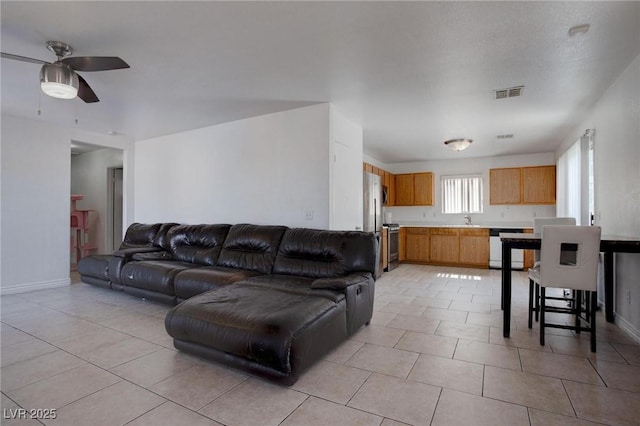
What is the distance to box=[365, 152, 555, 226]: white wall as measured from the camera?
676 centimetres

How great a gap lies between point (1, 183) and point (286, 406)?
198 inches

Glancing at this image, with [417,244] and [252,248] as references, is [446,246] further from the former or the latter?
[252,248]

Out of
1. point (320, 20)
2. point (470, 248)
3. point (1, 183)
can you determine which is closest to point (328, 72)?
point (320, 20)

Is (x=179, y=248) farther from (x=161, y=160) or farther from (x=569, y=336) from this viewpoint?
(x=569, y=336)

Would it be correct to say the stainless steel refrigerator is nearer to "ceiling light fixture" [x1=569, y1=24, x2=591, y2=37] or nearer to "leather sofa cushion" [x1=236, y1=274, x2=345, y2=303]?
"leather sofa cushion" [x1=236, y1=274, x2=345, y2=303]

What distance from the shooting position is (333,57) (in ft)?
8.98

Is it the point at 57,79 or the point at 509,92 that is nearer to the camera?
the point at 57,79

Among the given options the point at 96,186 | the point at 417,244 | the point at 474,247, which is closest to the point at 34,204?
the point at 96,186

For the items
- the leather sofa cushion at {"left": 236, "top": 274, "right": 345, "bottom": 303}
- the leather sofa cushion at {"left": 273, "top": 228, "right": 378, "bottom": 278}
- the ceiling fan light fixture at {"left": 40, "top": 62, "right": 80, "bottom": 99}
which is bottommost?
the leather sofa cushion at {"left": 236, "top": 274, "right": 345, "bottom": 303}

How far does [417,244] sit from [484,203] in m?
1.81

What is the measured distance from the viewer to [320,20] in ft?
7.25

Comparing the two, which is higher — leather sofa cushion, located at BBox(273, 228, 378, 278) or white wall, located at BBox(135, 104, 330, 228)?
white wall, located at BBox(135, 104, 330, 228)

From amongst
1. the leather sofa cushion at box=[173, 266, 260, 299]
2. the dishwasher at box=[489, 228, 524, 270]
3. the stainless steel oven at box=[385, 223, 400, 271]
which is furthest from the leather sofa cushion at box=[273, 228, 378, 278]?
the dishwasher at box=[489, 228, 524, 270]

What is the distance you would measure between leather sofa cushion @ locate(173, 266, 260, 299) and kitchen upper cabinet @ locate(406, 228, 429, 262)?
460 cm
